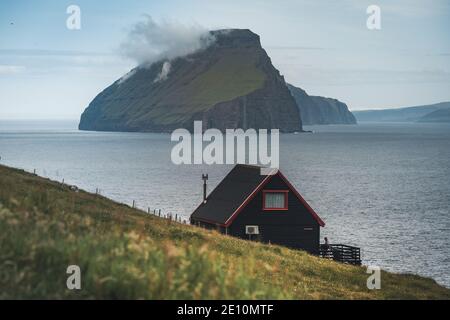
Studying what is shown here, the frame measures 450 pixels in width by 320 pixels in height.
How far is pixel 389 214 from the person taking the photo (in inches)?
4252

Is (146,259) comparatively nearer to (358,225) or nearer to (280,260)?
(280,260)

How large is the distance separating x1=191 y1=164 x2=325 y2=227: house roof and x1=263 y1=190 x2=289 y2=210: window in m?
0.81

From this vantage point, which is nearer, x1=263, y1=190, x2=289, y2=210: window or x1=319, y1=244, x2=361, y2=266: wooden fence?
x1=263, y1=190, x2=289, y2=210: window

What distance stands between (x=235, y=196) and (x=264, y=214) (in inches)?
116

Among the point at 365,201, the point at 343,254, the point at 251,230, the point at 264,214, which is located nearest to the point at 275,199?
the point at 264,214

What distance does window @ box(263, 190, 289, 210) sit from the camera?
55625mm

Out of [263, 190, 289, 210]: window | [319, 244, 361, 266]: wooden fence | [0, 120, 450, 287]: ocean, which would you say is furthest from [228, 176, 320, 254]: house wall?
[0, 120, 450, 287]: ocean

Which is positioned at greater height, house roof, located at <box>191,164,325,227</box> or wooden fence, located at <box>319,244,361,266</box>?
house roof, located at <box>191,164,325,227</box>

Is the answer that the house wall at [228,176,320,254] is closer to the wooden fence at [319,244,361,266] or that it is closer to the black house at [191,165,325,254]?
the black house at [191,165,325,254]

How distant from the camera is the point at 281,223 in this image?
56.4 meters
